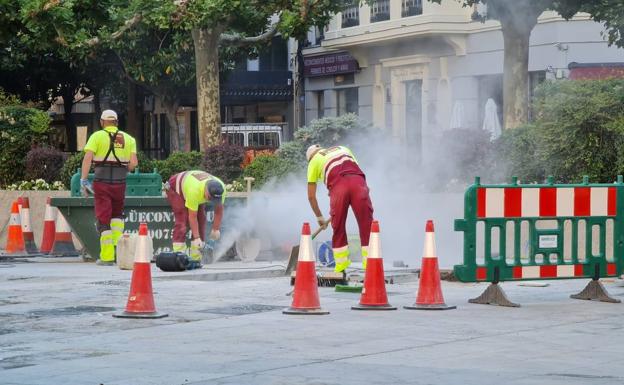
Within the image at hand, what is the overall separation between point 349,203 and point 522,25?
31.8ft

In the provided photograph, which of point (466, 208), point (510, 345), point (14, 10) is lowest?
point (510, 345)

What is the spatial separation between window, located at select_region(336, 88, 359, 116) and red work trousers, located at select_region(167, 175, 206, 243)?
22.5 metres

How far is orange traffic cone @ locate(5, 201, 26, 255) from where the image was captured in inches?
801

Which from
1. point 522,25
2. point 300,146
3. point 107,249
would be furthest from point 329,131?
point 107,249

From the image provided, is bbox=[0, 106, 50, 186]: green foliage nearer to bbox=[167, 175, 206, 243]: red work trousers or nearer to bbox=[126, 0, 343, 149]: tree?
bbox=[126, 0, 343, 149]: tree

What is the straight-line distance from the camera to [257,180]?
21.9m

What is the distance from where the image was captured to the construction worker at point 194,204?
16047 mm

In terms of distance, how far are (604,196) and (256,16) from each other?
17571 mm

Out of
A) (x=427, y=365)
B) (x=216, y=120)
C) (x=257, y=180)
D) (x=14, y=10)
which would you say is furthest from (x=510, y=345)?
(x=216, y=120)

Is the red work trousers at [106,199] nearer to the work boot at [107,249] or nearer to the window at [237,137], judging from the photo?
the work boot at [107,249]

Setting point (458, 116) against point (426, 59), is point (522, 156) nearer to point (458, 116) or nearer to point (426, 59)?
point (458, 116)

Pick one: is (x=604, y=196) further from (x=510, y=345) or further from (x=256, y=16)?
(x=256, y=16)

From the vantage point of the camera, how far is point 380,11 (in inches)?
1406

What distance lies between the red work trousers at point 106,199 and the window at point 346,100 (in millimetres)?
22804
